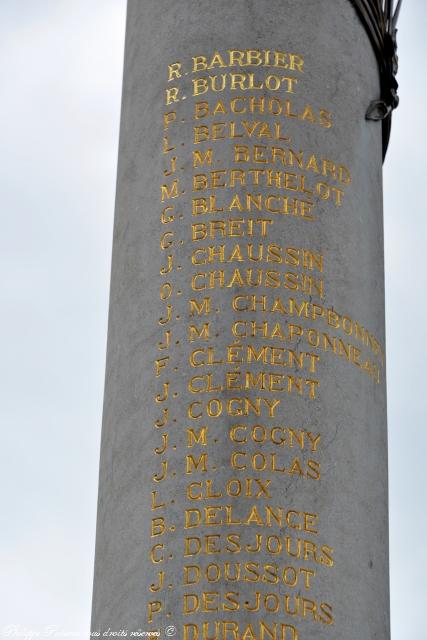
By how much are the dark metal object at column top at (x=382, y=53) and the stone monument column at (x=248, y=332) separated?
39 mm

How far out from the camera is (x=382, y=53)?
26.3m

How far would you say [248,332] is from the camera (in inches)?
930

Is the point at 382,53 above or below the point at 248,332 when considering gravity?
above

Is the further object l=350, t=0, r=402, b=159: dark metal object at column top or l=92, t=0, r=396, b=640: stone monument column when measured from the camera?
l=350, t=0, r=402, b=159: dark metal object at column top

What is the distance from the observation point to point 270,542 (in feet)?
74.3

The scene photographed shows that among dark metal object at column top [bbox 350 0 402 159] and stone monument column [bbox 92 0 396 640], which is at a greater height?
dark metal object at column top [bbox 350 0 402 159]

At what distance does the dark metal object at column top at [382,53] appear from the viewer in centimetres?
2592

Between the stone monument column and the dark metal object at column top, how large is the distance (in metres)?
0.04

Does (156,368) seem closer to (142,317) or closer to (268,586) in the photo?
(142,317)

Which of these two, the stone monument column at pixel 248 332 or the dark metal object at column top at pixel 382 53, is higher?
the dark metal object at column top at pixel 382 53

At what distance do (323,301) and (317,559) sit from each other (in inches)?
114

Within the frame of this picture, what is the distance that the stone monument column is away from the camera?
22734 millimetres

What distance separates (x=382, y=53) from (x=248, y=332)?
14.6 feet

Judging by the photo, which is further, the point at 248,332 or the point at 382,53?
the point at 382,53
